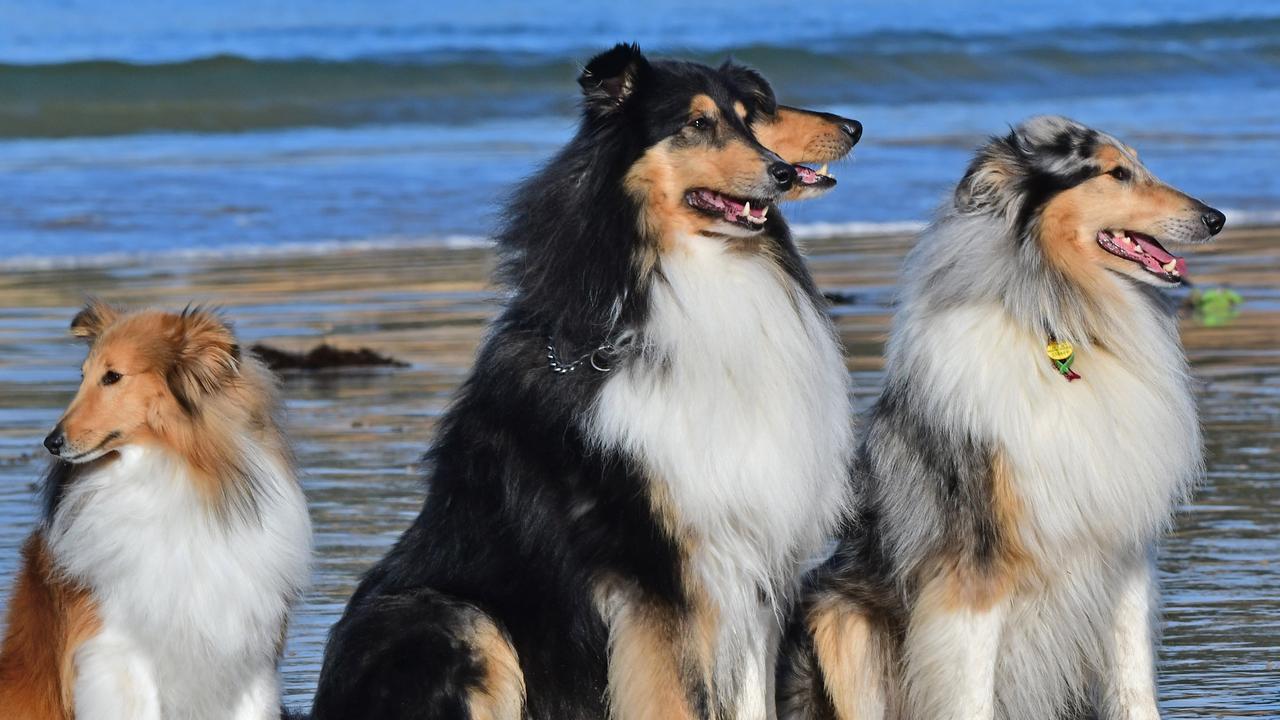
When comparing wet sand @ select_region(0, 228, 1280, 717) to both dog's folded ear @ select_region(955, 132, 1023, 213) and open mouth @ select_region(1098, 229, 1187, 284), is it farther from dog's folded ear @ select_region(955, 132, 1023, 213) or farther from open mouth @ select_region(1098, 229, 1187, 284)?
dog's folded ear @ select_region(955, 132, 1023, 213)

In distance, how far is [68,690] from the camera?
4.62m

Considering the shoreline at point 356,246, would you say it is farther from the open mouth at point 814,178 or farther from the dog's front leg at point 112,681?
Answer: the dog's front leg at point 112,681

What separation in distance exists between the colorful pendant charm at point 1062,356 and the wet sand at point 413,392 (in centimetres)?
24

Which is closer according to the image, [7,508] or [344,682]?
[344,682]

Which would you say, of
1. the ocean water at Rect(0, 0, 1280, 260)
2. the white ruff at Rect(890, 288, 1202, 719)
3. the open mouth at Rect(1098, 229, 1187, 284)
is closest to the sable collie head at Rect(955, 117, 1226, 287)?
the open mouth at Rect(1098, 229, 1187, 284)

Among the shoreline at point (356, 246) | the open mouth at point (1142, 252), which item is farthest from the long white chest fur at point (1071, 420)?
the shoreline at point (356, 246)

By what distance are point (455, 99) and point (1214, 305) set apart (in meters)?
17.4

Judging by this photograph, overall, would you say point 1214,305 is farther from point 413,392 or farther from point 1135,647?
point 1135,647

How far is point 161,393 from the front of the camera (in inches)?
185

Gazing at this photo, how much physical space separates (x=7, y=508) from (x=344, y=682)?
3.27 meters

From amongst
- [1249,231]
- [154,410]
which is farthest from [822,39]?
[154,410]

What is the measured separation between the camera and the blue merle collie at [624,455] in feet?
14.5

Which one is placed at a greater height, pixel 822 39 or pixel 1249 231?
pixel 1249 231

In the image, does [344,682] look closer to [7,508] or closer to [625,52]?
[625,52]
